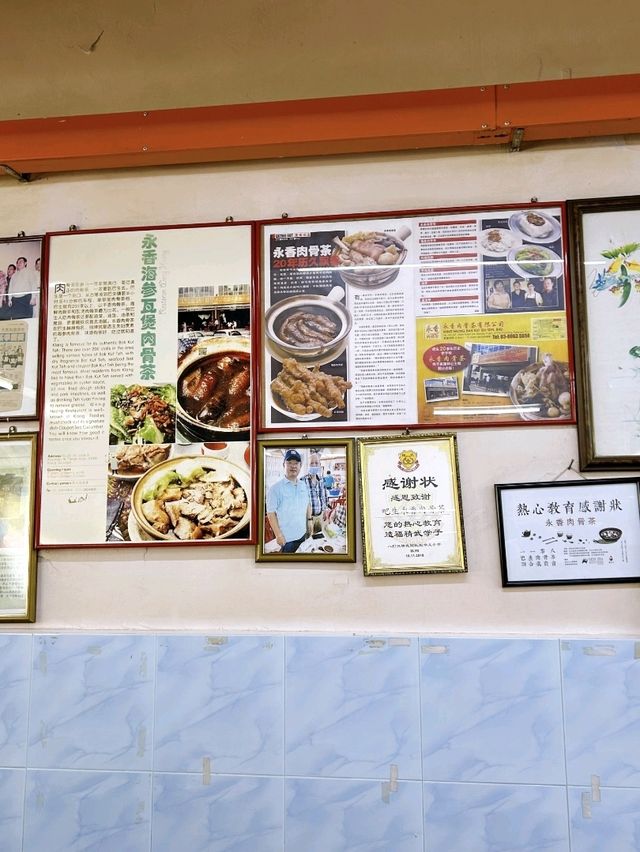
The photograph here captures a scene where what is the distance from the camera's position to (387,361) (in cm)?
237

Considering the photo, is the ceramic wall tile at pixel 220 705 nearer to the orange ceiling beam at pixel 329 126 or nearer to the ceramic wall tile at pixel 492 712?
the ceramic wall tile at pixel 492 712

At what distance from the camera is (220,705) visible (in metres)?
2.25

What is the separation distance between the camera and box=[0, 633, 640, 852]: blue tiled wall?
210 centimetres

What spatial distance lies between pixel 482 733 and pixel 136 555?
1.15 meters

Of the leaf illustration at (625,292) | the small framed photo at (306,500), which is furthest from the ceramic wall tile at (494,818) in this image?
the leaf illustration at (625,292)

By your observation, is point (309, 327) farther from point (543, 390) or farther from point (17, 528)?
point (17, 528)

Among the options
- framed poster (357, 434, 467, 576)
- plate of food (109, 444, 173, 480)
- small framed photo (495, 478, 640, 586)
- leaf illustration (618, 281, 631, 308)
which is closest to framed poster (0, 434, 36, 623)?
plate of food (109, 444, 173, 480)

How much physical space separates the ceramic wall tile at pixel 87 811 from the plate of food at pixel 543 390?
61.3 inches

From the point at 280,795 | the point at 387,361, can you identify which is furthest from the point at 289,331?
the point at 280,795

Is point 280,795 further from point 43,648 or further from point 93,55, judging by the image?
point 93,55

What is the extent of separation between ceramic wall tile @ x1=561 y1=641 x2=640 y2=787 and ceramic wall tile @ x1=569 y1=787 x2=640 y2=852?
3 centimetres

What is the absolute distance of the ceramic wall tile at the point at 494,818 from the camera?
2.08m

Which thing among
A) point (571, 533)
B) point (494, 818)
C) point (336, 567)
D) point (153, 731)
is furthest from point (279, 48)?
point (494, 818)

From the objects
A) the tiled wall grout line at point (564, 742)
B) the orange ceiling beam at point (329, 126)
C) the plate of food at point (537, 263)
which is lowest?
the tiled wall grout line at point (564, 742)
